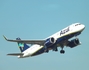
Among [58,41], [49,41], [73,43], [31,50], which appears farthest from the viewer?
[31,50]

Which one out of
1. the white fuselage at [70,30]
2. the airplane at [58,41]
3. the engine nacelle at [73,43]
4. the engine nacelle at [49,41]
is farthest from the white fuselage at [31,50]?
the white fuselage at [70,30]

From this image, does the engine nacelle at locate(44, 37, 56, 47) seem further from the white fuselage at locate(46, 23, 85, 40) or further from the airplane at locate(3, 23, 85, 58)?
the white fuselage at locate(46, 23, 85, 40)

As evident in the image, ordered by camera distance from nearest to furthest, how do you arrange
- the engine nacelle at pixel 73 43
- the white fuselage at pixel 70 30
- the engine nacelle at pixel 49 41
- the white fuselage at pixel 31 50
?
1. the white fuselage at pixel 70 30
2. the engine nacelle at pixel 49 41
3. the engine nacelle at pixel 73 43
4. the white fuselage at pixel 31 50

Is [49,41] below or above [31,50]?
above

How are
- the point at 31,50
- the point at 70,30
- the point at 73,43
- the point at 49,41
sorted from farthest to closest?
1. the point at 31,50
2. the point at 73,43
3. the point at 49,41
4. the point at 70,30

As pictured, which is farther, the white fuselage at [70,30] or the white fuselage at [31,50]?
the white fuselage at [31,50]

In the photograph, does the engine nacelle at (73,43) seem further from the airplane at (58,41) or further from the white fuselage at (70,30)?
the white fuselage at (70,30)

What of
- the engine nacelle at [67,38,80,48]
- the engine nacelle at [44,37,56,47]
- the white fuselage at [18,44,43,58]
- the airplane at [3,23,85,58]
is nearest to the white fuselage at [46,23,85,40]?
the airplane at [3,23,85,58]

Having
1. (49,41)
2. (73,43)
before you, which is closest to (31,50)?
(49,41)

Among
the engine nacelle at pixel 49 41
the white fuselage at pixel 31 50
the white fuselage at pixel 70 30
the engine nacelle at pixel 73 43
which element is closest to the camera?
the white fuselage at pixel 70 30

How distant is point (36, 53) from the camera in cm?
7612

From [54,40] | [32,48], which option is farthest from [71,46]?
[32,48]

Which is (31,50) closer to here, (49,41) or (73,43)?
(49,41)

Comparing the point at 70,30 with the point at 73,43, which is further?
the point at 73,43
